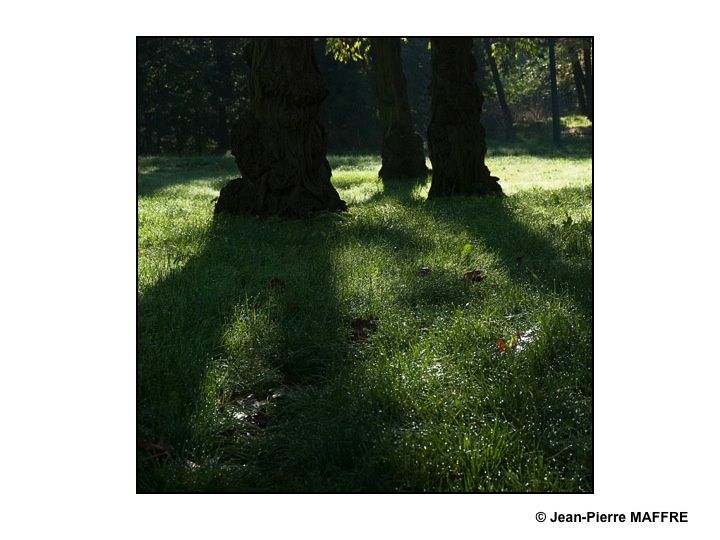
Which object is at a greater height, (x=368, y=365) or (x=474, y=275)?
(x=474, y=275)

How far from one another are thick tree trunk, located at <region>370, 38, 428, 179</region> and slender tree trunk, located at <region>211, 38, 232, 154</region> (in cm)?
1550

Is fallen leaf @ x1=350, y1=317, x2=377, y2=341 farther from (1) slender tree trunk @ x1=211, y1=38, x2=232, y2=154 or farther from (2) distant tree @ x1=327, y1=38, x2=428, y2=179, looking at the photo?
(1) slender tree trunk @ x1=211, y1=38, x2=232, y2=154

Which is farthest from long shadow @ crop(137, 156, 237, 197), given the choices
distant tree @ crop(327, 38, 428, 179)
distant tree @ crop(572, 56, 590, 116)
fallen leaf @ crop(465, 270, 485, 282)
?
distant tree @ crop(572, 56, 590, 116)

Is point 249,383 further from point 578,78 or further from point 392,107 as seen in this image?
point 578,78

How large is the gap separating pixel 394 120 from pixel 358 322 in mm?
13466

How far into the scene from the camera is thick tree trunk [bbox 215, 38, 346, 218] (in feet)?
32.5

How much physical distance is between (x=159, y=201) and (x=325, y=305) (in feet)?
27.7

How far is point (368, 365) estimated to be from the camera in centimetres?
423

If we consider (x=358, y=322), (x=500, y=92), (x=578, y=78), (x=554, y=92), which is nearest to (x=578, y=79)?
(x=578, y=78)

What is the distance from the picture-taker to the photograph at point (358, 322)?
3.28 metres

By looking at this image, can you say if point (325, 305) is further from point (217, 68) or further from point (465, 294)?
point (217, 68)

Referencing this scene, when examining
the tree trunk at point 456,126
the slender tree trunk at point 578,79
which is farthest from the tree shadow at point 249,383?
the slender tree trunk at point 578,79

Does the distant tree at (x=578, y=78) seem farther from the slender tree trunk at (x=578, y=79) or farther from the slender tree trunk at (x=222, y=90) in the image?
the slender tree trunk at (x=222, y=90)

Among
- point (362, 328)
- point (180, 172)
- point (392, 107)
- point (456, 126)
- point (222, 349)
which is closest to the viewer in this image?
point (222, 349)
